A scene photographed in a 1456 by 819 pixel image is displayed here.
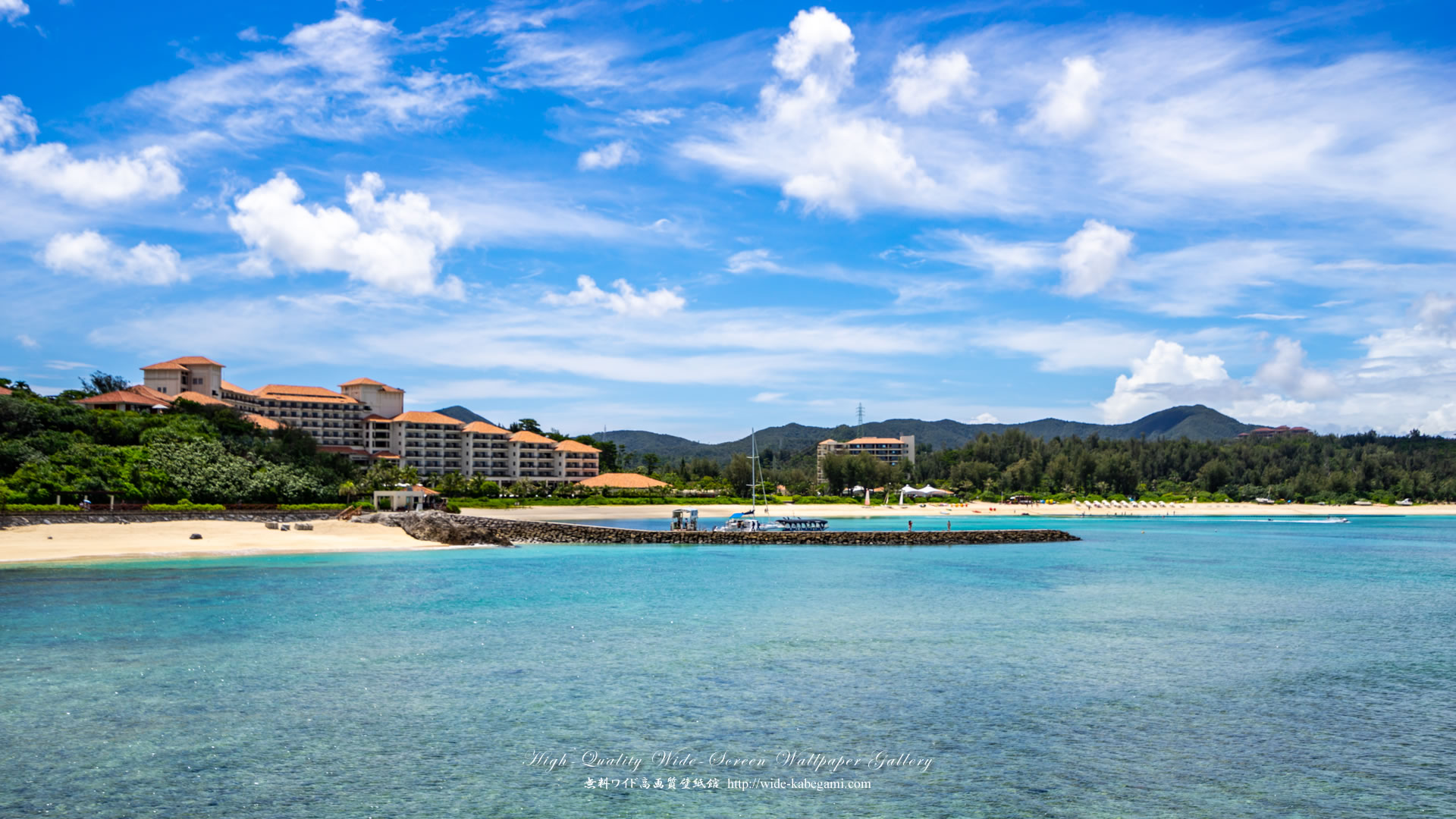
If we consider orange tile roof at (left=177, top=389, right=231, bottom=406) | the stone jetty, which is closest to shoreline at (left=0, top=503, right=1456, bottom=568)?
the stone jetty

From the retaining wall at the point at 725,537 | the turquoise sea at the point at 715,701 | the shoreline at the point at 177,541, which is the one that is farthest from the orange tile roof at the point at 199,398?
the turquoise sea at the point at 715,701

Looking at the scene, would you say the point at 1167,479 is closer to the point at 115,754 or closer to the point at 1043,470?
the point at 1043,470

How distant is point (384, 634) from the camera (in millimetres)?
24531

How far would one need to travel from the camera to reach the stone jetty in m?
60.2

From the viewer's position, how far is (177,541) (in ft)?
164

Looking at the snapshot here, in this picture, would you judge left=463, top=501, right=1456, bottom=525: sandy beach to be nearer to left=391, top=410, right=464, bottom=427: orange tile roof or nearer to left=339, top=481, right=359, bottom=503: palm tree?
left=339, top=481, right=359, bottom=503: palm tree

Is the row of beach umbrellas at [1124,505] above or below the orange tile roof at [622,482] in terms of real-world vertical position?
below

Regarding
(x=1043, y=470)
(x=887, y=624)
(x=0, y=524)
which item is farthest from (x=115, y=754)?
(x=1043, y=470)

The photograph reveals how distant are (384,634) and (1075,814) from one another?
18937 mm

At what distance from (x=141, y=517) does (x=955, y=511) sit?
8997cm

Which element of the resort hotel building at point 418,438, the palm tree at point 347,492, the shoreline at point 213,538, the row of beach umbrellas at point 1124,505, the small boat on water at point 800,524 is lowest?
the row of beach umbrellas at point 1124,505

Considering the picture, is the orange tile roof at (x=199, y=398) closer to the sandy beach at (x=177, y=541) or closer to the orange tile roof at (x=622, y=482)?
the orange tile roof at (x=622, y=482)

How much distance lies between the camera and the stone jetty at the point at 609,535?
60156 mm

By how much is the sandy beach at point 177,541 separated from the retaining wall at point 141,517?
986 mm
